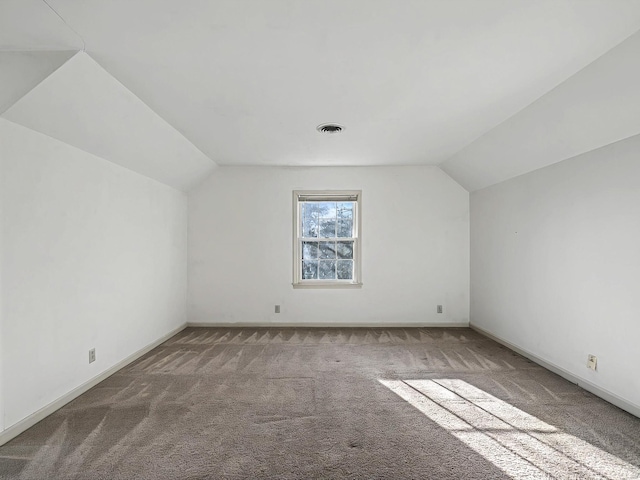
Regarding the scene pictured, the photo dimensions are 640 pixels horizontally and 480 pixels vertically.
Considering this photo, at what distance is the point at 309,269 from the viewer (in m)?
5.46

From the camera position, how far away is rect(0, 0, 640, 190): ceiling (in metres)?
1.78

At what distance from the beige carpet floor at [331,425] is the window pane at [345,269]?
1.72m

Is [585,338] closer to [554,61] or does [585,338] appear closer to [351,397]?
[351,397]

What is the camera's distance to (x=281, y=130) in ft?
12.0

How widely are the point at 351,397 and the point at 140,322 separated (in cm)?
255

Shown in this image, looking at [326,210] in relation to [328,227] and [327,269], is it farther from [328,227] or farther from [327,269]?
[327,269]

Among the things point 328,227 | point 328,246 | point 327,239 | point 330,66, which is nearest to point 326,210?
point 328,227

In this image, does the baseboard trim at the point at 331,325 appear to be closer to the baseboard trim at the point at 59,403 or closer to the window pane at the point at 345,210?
the baseboard trim at the point at 59,403

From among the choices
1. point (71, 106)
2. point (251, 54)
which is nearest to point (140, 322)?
point (71, 106)

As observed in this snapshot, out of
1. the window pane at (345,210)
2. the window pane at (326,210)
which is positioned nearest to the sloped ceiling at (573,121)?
the window pane at (345,210)

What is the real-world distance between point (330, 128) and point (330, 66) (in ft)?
4.15

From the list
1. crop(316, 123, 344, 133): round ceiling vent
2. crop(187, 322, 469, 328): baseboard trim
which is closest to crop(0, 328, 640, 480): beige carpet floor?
crop(187, 322, 469, 328): baseboard trim

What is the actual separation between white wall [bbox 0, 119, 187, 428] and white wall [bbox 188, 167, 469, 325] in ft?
3.55

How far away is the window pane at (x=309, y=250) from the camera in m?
5.47
